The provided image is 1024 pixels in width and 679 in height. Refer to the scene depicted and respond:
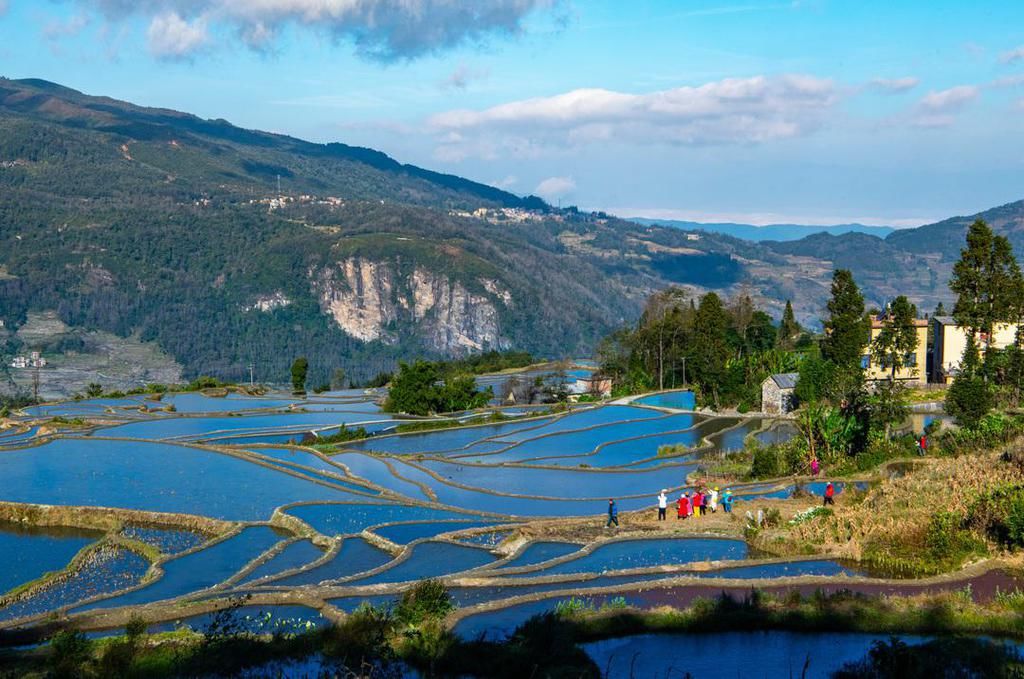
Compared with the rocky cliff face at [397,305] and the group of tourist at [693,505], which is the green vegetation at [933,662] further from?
the rocky cliff face at [397,305]

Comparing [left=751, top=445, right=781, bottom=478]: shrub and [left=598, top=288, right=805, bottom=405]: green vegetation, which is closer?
[left=751, top=445, right=781, bottom=478]: shrub

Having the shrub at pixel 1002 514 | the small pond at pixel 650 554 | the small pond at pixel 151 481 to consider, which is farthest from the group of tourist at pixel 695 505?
the small pond at pixel 151 481

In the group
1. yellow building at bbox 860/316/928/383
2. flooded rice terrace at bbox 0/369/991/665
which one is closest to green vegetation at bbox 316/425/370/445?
flooded rice terrace at bbox 0/369/991/665

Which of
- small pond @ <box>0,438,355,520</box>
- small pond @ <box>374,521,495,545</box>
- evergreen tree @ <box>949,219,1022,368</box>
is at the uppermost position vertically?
evergreen tree @ <box>949,219,1022,368</box>

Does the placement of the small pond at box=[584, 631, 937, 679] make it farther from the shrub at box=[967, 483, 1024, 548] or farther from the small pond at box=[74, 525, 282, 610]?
the small pond at box=[74, 525, 282, 610]

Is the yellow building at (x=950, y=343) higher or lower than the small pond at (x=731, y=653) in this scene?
higher

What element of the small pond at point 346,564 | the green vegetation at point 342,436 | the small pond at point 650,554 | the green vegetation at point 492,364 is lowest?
the green vegetation at point 492,364

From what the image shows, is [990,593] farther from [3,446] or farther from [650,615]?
[3,446]
